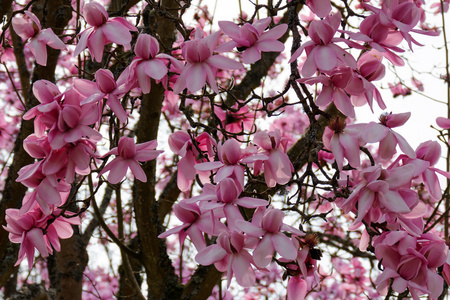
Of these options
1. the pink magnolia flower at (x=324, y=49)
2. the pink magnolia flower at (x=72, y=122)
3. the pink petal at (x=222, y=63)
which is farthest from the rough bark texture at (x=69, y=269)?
the pink magnolia flower at (x=324, y=49)

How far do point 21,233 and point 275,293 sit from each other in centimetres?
333

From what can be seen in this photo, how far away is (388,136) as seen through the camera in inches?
36.6

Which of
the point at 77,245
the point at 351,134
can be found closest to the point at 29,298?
the point at 77,245

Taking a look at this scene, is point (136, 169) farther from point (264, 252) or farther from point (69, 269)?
point (69, 269)

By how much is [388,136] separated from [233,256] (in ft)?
1.16

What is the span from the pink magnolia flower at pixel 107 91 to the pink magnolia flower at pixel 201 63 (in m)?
0.11

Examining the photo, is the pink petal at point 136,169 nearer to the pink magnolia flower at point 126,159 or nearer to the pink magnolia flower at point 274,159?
the pink magnolia flower at point 126,159

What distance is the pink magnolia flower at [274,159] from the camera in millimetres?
946

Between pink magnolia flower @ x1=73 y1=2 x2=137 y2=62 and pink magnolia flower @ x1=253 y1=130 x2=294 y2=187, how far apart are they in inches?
12.6

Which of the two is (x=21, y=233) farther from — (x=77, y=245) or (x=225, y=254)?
(x=77, y=245)

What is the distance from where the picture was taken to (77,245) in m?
2.45

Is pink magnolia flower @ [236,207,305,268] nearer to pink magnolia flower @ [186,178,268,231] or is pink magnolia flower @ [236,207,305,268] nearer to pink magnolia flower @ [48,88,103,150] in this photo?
pink magnolia flower @ [186,178,268,231]

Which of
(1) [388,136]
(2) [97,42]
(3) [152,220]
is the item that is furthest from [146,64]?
(3) [152,220]

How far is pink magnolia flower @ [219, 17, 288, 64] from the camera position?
98 centimetres
